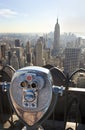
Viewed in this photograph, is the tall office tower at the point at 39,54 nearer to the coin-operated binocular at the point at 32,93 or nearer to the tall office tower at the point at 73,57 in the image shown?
the tall office tower at the point at 73,57

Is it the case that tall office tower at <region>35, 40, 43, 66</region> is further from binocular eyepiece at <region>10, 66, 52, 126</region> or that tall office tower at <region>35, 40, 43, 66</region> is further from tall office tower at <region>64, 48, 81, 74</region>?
binocular eyepiece at <region>10, 66, 52, 126</region>

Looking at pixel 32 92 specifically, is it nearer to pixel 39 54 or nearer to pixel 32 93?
pixel 32 93

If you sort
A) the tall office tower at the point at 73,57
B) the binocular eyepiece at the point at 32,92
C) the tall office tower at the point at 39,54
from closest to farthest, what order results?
the binocular eyepiece at the point at 32,92 → the tall office tower at the point at 39,54 → the tall office tower at the point at 73,57

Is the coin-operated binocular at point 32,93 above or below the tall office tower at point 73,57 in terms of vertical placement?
above

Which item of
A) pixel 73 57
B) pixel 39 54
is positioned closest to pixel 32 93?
pixel 39 54

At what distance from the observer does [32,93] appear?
5.59ft

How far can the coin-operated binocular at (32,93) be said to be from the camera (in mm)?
1710

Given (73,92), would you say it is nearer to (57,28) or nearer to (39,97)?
(39,97)

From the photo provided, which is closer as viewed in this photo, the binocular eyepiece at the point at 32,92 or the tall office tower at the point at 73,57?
the binocular eyepiece at the point at 32,92

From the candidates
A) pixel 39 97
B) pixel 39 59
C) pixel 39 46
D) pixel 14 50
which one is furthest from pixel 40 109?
pixel 14 50

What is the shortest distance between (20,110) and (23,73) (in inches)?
12.2

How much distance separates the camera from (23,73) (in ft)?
5.74

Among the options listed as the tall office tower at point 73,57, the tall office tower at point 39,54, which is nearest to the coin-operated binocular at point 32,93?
the tall office tower at point 39,54

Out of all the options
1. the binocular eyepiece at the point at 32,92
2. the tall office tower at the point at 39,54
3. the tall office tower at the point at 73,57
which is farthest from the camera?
the tall office tower at the point at 73,57
